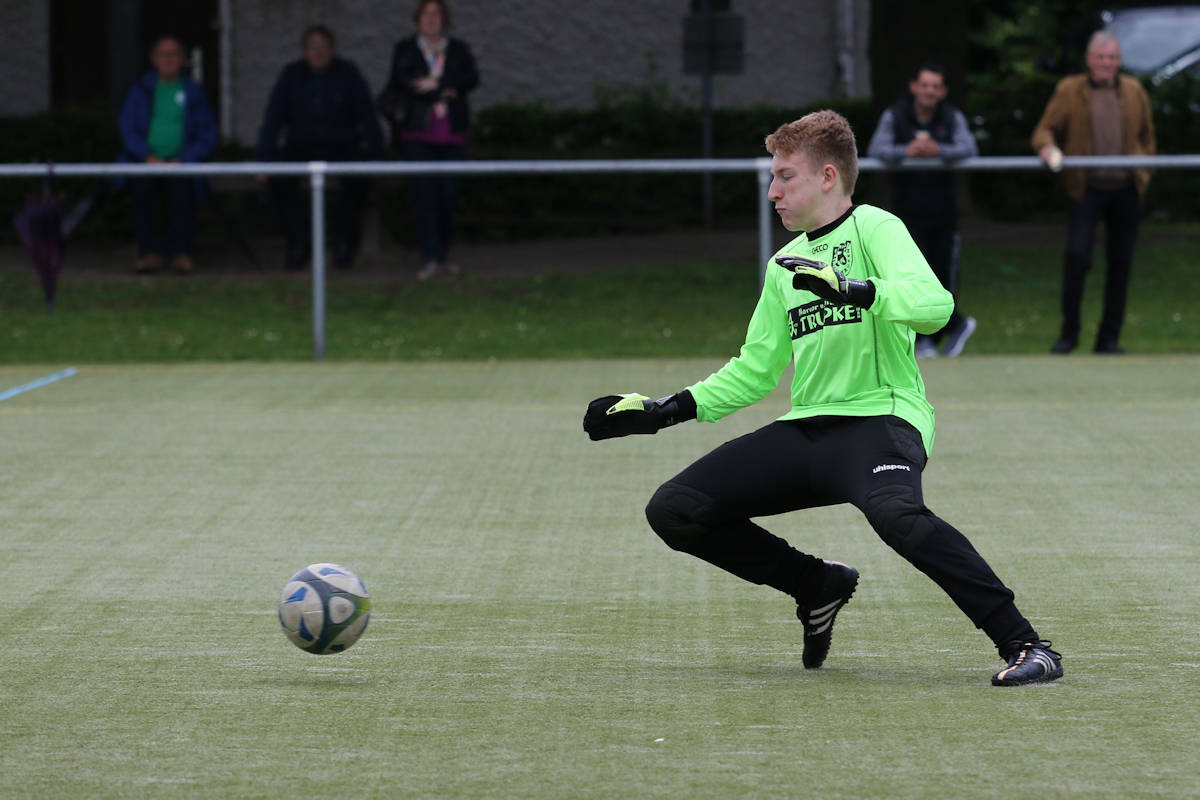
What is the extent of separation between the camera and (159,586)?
6793 millimetres

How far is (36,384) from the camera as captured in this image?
1308cm

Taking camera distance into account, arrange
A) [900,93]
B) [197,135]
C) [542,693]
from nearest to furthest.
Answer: [542,693] < [197,135] < [900,93]

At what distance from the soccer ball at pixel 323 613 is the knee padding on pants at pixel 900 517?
142 centimetres

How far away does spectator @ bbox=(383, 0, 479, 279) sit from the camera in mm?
16016

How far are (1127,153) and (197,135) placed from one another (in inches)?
285

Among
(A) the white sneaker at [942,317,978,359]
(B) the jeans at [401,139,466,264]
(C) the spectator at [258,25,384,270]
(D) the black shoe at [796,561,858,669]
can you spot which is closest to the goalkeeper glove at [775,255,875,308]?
(D) the black shoe at [796,561,858,669]

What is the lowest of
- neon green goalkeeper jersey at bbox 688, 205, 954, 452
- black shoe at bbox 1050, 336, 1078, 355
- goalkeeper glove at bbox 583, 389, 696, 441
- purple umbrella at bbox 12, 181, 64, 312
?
black shoe at bbox 1050, 336, 1078, 355

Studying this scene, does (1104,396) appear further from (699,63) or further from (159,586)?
(699,63)

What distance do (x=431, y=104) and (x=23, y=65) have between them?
38.9 ft

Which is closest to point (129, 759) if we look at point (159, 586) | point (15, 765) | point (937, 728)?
point (15, 765)

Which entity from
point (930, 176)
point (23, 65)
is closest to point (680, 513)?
point (930, 176)

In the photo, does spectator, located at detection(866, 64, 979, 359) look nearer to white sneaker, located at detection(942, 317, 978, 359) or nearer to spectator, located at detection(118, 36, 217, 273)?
white sneaker, located at detection(942, 317, 978, 359)

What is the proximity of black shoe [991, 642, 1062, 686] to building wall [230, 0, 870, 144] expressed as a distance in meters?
20.7

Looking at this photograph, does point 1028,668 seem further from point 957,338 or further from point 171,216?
point 171,216
